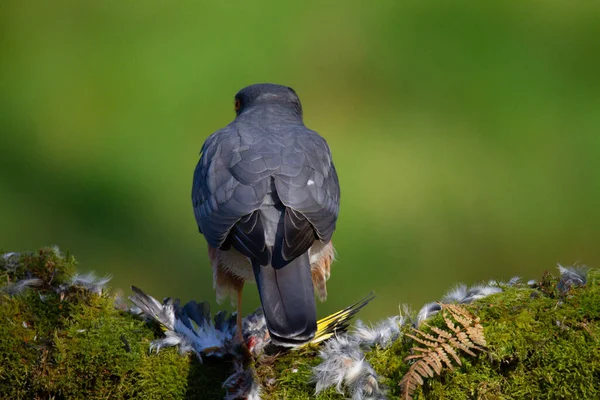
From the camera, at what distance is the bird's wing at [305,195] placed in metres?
3.42

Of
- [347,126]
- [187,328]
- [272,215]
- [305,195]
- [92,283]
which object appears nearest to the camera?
[187,328]

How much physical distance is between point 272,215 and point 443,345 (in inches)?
45.8

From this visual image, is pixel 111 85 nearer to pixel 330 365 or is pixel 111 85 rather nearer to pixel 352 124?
pixel 352 124

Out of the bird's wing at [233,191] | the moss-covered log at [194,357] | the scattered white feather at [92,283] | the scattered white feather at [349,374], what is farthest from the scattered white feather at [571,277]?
the scattered white feather at [92,283]

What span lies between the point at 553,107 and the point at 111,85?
16.5 feet

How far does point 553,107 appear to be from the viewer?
9.13m

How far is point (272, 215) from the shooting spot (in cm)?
360

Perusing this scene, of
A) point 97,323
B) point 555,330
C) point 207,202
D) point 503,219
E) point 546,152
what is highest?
point 546,152

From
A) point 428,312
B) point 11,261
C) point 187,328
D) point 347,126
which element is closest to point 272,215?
point 187,328

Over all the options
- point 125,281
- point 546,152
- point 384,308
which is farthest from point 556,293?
point 546,152

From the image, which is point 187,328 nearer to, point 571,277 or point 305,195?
point 305,195

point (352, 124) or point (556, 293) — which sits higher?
point (352, 124)

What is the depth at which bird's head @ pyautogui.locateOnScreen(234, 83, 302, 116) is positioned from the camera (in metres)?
4.91

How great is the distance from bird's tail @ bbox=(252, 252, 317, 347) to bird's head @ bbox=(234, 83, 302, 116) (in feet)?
5.50
